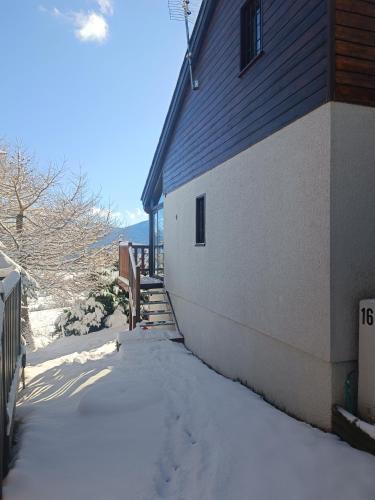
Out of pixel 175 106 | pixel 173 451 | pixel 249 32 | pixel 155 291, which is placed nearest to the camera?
Answer: pixel 173 451

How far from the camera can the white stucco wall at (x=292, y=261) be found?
132 inches

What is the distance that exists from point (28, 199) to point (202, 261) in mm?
11211

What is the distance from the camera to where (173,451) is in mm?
3154

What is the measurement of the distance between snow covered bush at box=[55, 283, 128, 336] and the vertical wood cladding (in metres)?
13.7

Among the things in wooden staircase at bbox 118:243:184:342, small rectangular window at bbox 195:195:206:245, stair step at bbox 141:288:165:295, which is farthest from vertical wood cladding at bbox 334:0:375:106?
stair step at bbox 141:288:165:295

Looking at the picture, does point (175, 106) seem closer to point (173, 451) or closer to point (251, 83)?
point (251, 83)

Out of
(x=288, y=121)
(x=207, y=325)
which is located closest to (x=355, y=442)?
(x=288, y=121)

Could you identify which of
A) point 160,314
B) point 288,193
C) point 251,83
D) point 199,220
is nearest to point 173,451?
point 288,193

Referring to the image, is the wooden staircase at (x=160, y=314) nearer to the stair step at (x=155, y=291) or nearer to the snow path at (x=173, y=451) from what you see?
the stair step at (x=155, y=291)

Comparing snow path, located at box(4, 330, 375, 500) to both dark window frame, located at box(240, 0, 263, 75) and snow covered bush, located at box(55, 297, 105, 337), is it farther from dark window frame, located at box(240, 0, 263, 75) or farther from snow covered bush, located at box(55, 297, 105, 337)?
snow covered bush, located at box(55, 297, 105, 337)

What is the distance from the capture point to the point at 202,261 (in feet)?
23.7

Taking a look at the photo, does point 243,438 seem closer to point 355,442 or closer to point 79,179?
point 355,442

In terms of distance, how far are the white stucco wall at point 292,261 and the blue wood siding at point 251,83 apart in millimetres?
290

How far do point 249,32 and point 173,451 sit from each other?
19.3 feet
